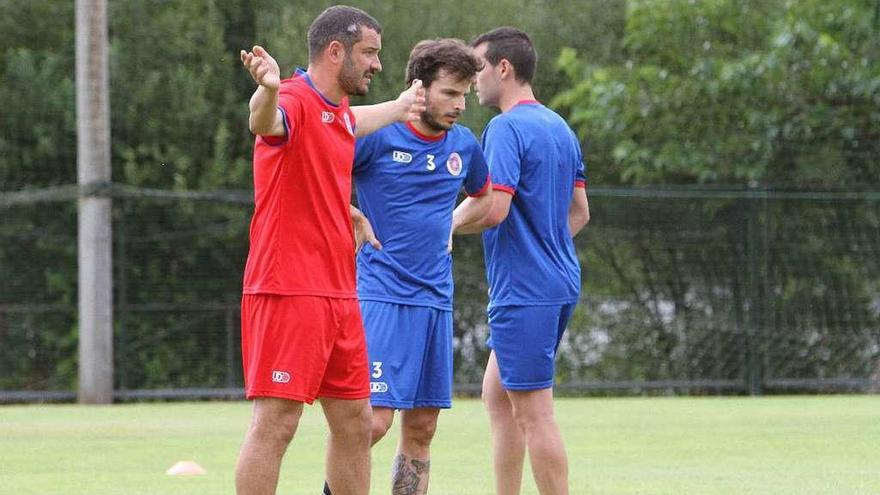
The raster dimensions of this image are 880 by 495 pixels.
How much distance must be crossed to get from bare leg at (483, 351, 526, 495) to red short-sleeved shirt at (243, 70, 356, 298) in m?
1.43

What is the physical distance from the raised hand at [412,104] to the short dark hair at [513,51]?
2.03ft

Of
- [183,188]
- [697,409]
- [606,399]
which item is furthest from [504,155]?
[183,188]

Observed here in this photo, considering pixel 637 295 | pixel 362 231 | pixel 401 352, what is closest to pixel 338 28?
pixel 362 231

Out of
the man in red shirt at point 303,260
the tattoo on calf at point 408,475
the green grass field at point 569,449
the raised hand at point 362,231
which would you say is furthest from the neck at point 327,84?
the green grass field at point 569,449

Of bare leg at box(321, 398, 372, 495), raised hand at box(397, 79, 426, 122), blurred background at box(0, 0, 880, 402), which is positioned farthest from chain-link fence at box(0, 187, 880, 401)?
bare leg at box(321, 398, 372, 495)

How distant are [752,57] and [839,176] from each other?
186 centimetres

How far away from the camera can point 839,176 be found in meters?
18.7

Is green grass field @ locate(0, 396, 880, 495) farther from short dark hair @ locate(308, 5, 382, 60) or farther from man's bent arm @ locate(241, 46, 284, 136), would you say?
man's bent arm @ locate(241, 46, 284, 136)

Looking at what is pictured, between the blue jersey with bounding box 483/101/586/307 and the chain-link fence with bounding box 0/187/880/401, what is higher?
the blue jersey with bounding box 483/101/586/307

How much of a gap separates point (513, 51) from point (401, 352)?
4.22 ft

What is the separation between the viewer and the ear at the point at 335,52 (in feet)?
17.5

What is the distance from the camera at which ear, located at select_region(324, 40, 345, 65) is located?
5344mm

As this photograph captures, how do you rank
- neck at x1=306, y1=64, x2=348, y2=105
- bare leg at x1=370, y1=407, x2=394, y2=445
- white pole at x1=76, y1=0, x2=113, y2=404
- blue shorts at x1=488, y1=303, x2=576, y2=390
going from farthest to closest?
white pole at x1=76, y1=0, x2=113, y2=404 < blue shorts at x1=488, y1=303, x2=576, y2=390 < bare leg at x1=370, y1=407, x2=394, y2=445 < neck at x1=306, y1=64, x2=348, y2=105

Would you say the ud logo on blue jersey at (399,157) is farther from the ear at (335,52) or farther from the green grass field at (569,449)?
the green grass field at (569,449)
